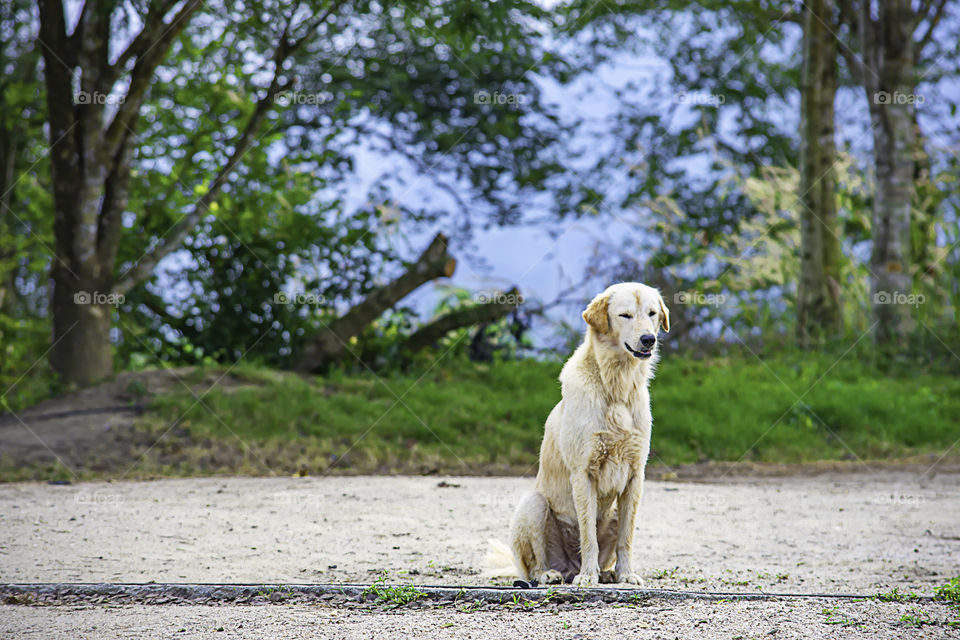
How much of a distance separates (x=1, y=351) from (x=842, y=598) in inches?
400

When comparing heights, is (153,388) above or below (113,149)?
below

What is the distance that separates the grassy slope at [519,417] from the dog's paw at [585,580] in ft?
14.2

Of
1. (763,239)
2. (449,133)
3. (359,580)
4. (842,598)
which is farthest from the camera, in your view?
(449,133)

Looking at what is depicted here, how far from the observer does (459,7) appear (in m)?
9.49

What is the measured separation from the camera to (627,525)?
4.72m

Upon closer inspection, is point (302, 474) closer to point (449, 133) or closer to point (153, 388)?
point (153, 388)

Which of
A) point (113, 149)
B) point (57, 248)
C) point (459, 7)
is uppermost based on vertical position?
point (459, 7)

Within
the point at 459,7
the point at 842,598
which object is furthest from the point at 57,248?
the point at 842,598

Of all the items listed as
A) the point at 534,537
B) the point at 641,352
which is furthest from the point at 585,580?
the point at 641,352
